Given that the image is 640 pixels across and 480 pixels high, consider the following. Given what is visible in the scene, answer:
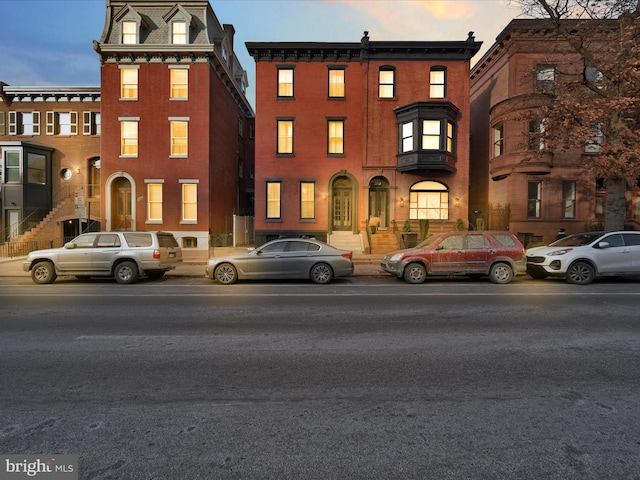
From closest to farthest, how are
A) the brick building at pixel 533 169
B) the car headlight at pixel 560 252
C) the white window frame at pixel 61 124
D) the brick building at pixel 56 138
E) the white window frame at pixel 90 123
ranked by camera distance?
the car headlight at pixel 560 252
the brick building at pixel 533 169
the brick building at pixel 56 138
the white window frame at pixel 90 123
the white window frame at pixel 61 124

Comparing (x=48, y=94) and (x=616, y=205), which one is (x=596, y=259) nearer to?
(x=616, y=205)

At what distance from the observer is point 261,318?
23.0ft

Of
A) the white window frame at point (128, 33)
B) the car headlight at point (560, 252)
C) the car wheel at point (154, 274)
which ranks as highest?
the white window frame at point (128, 33)

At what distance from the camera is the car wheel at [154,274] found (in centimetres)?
1272

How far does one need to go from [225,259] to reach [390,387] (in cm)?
870

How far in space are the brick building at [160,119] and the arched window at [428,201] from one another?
502 inches

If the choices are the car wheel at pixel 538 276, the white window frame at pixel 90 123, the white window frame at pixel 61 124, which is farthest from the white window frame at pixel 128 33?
the car wheel at pixel 538 276

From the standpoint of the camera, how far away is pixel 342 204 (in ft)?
75.0

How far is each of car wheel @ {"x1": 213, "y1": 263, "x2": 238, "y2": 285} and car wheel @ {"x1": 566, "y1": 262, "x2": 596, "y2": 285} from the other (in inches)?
421

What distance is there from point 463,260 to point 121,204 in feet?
68.9

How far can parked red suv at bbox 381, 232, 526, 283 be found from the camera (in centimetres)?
1182

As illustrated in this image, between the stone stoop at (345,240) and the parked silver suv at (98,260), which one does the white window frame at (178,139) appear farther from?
the parked silver suv at (98,260)

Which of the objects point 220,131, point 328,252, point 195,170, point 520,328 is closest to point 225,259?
point 328,252

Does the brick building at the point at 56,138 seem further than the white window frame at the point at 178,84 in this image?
Yes
